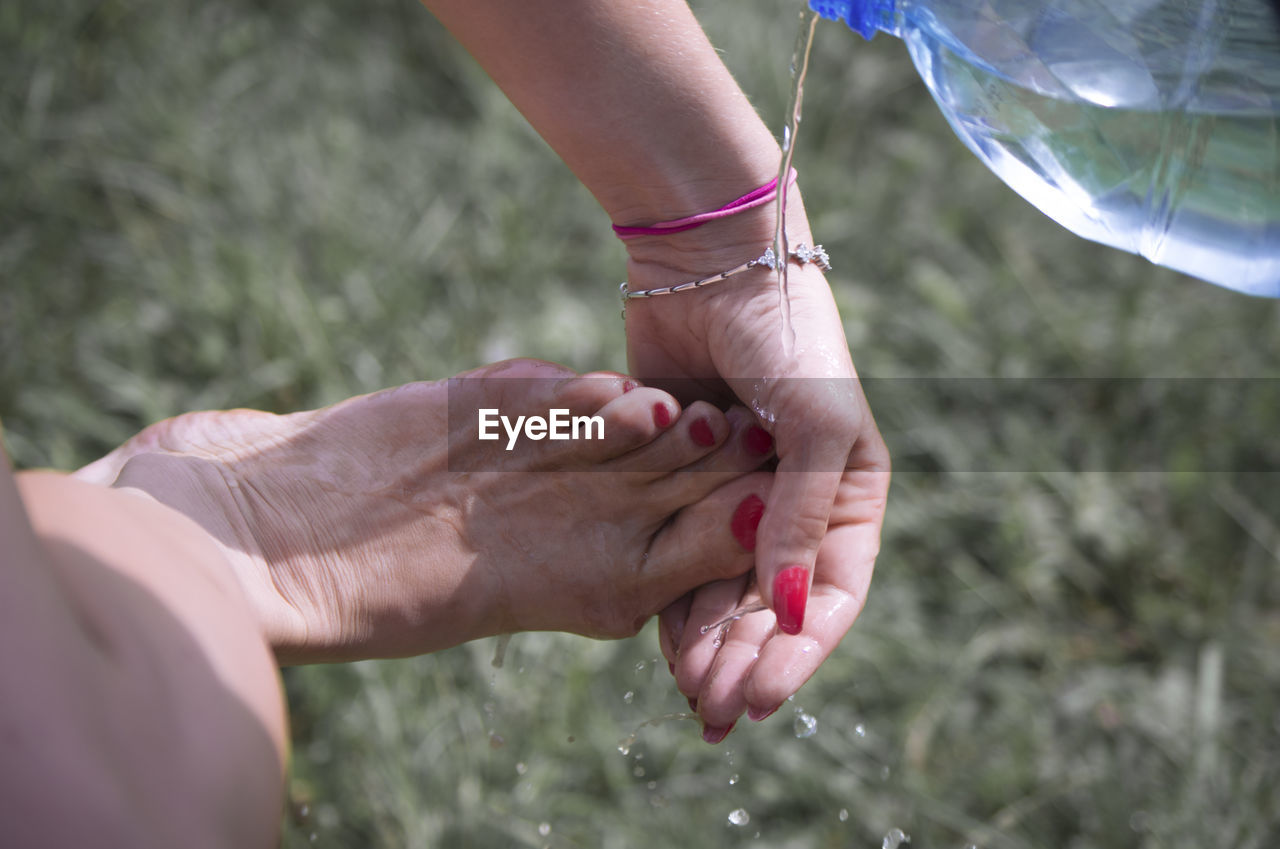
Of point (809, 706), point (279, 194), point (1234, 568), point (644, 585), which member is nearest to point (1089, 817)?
point (809, 706)

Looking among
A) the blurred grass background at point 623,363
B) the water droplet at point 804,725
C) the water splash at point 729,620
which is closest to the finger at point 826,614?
the water splash at point 729,620

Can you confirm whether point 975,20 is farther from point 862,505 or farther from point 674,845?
point 674,845

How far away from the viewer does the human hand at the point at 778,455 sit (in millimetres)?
1478

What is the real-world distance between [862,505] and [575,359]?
1179 millimetres

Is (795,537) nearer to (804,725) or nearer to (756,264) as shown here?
(756,264)

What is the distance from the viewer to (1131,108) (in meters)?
1.42

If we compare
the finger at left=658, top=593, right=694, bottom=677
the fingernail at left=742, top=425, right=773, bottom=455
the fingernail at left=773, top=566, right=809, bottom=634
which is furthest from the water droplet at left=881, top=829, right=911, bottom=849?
the fingernail at left=742, top=425, right=773, bottom=455

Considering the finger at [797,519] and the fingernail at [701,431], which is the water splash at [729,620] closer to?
the finger at [797,519]

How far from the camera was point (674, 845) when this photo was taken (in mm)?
1877

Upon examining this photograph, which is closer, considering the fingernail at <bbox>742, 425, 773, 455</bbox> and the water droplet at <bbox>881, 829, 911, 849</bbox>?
the fingernail at <bbox>742, 425, 773, 455</bbox>

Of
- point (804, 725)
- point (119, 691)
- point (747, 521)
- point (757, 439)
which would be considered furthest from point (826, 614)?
point (119, 691)

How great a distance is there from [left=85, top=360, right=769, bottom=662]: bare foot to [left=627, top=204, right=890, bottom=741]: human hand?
91 mm

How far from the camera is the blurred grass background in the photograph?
198 cm

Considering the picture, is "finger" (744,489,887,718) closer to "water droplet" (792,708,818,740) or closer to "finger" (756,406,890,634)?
"finger" (756,406,890,634)
